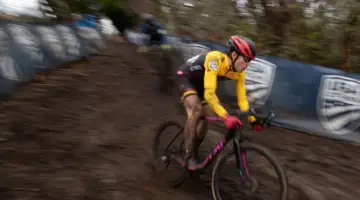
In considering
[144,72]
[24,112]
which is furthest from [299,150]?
[144,72]

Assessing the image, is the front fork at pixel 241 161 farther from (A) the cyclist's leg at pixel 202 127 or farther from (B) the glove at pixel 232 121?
(A) the cyclist's leg at pixel 202 127

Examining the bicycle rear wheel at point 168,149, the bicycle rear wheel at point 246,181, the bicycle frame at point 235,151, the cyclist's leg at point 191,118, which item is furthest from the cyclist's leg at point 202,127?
the bicycle rear wheel at point 246,181

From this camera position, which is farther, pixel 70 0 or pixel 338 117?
pixel 70 0

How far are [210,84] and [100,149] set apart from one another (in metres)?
2.77

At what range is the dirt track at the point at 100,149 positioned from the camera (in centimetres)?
452

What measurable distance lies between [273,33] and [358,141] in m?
5.04

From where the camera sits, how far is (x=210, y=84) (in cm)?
410

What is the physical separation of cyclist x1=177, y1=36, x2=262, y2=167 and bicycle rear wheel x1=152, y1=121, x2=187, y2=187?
46 centimetres

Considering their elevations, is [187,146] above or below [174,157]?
above

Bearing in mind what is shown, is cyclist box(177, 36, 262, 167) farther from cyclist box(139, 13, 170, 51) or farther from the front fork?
cyclist box(139, 13, 170, 51)

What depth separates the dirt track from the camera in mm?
4522

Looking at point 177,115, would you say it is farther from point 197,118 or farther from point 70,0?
point 70,0

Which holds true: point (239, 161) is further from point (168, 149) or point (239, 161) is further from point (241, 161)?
point (168, 149)

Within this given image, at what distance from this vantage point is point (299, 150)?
263 inches
